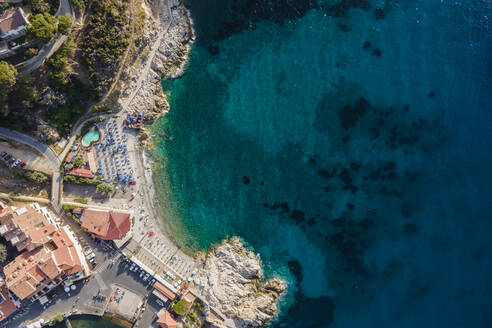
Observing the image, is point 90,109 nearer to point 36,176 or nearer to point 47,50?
point 47,50

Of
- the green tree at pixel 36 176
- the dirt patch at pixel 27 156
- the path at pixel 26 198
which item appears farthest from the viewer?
the path at pixel 26 198

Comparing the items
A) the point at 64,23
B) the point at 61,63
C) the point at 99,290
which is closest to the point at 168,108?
the point at 61,63

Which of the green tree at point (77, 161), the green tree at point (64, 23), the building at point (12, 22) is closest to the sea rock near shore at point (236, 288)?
the green tree at point (77, 161)

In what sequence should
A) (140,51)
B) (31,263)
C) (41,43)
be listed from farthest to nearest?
(140,51) < (31,263) < (41,43)

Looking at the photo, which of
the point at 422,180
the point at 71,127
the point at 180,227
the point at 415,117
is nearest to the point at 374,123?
the point at 415,117

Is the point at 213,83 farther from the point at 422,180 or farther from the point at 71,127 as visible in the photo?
the point at 422,180

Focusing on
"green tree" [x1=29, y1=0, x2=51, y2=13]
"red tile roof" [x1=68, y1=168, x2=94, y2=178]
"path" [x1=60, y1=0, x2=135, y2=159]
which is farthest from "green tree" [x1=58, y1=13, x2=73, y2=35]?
"red tile roof" [x1=68, y1=168, x2=94, y2=178]

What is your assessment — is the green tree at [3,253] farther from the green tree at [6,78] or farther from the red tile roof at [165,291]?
the red tile roof at [165,291]

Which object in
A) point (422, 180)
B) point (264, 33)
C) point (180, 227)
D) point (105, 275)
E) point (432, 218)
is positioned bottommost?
point (105, 275)
